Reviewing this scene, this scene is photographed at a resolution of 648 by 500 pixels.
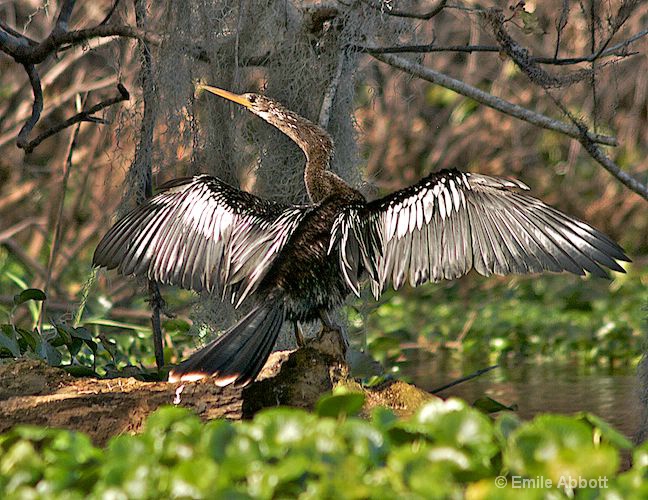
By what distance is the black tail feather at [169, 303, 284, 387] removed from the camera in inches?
131

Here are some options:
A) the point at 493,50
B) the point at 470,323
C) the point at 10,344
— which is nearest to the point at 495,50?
the point at 493,50

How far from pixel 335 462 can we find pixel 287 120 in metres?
2.26

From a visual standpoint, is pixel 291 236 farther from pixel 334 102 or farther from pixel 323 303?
pixel 334 102

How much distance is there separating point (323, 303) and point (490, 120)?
6.19 metres

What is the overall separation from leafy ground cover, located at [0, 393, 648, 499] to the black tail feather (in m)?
0.74

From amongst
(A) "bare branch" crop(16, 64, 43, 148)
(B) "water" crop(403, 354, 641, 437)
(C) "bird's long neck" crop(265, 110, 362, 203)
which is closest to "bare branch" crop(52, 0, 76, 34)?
(A) "bare branch" crop(16, 64, 43, 148)

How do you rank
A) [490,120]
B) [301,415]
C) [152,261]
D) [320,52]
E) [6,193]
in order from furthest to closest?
[490,120] < [6,193] < [320,52] < [152,261] < [301,415]

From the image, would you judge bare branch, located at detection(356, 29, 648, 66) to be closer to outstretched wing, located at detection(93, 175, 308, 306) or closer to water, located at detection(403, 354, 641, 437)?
outstretched wing, located at detection(93, 175, 308, 306)

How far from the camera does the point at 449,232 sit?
3734 millimetres

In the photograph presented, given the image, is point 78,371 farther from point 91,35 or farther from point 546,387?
point 546,387

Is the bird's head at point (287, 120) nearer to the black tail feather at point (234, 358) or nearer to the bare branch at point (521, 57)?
the bare branch at point (521, 57)

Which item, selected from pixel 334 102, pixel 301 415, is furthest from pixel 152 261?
pixel 301 415

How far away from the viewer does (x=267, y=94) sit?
450 cm

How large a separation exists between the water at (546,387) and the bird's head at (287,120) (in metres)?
1.48
